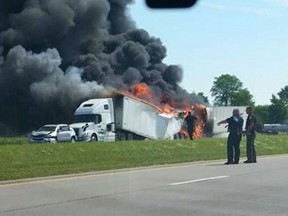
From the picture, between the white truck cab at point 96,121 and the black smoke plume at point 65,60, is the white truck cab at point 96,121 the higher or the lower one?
the lower one

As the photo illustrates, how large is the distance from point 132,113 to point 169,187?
28624 mm

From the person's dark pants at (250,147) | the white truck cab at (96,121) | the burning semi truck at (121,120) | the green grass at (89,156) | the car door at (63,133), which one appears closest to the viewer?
the green grass at (89,156)

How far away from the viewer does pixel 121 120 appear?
132 feet

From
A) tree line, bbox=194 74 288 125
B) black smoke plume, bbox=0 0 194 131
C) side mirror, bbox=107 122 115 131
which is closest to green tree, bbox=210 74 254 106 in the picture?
tree line, bbox=194 74 288 125

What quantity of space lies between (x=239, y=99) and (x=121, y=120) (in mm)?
79331

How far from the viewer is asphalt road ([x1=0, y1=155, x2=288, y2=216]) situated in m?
9.30

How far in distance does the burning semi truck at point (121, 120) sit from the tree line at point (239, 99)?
65.2 m

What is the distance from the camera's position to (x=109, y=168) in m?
17.3

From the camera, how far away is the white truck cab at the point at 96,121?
1512 inches

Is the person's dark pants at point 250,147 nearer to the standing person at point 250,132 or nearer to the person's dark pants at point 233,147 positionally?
the standing person at point 250,132

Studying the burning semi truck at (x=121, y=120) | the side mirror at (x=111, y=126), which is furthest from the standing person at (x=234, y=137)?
the side mirror at (x=111, y=126)

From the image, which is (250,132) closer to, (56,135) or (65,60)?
(56,135)

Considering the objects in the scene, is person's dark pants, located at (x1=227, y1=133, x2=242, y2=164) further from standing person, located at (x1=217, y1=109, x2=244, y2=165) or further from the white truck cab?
the white truck cab

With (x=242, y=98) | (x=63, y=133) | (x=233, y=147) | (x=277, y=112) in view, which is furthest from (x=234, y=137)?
(x=242, y=98)
